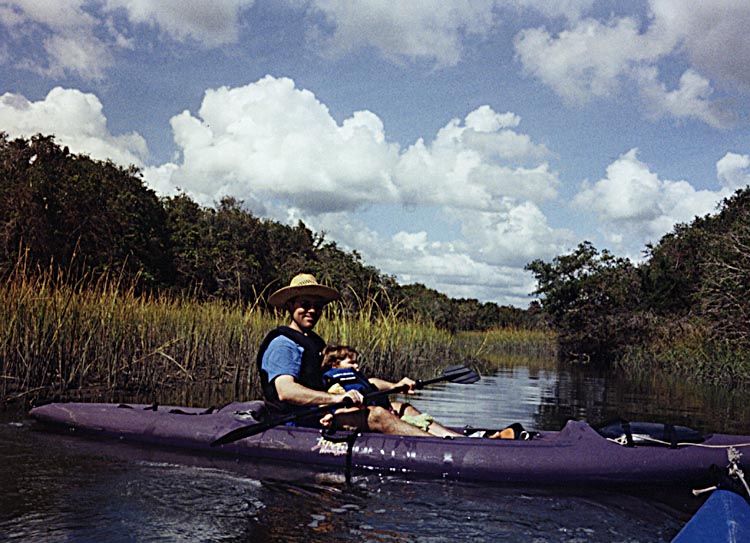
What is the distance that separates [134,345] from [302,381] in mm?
3555

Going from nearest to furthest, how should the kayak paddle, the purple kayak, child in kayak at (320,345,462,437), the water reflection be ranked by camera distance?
the purple kayak
the kayak paddle
child in kayak at (320,345,462,437)
the water reflection

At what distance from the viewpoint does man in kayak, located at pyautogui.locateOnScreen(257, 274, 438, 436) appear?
4.72 m

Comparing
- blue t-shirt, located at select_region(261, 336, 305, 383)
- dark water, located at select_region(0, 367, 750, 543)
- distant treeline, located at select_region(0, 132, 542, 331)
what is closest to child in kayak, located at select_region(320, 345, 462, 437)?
blue t-shirt, located at select_region(261, 336, 305, 383)

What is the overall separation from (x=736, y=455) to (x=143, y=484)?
3.74m

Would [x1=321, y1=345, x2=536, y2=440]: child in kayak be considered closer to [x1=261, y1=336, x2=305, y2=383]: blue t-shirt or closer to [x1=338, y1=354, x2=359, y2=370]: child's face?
[x1=338, y1=354, x2=359, y2=370]: child's face

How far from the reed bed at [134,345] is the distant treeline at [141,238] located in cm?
63

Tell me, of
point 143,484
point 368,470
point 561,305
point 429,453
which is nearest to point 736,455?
point 429,453

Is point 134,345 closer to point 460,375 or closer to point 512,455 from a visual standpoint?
point 460,375

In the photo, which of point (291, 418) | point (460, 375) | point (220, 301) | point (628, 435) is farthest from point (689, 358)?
point (291, 418)

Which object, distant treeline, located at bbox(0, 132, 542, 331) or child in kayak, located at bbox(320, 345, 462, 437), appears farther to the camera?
distant treeline, located at bbox(0, 132, 542, 331)

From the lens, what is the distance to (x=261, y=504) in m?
3.85

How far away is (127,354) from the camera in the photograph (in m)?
7.56

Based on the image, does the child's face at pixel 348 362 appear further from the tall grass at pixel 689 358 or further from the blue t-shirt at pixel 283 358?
the tall grass at pixel 689 358

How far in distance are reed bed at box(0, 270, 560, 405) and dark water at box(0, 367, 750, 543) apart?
1.13 meters
